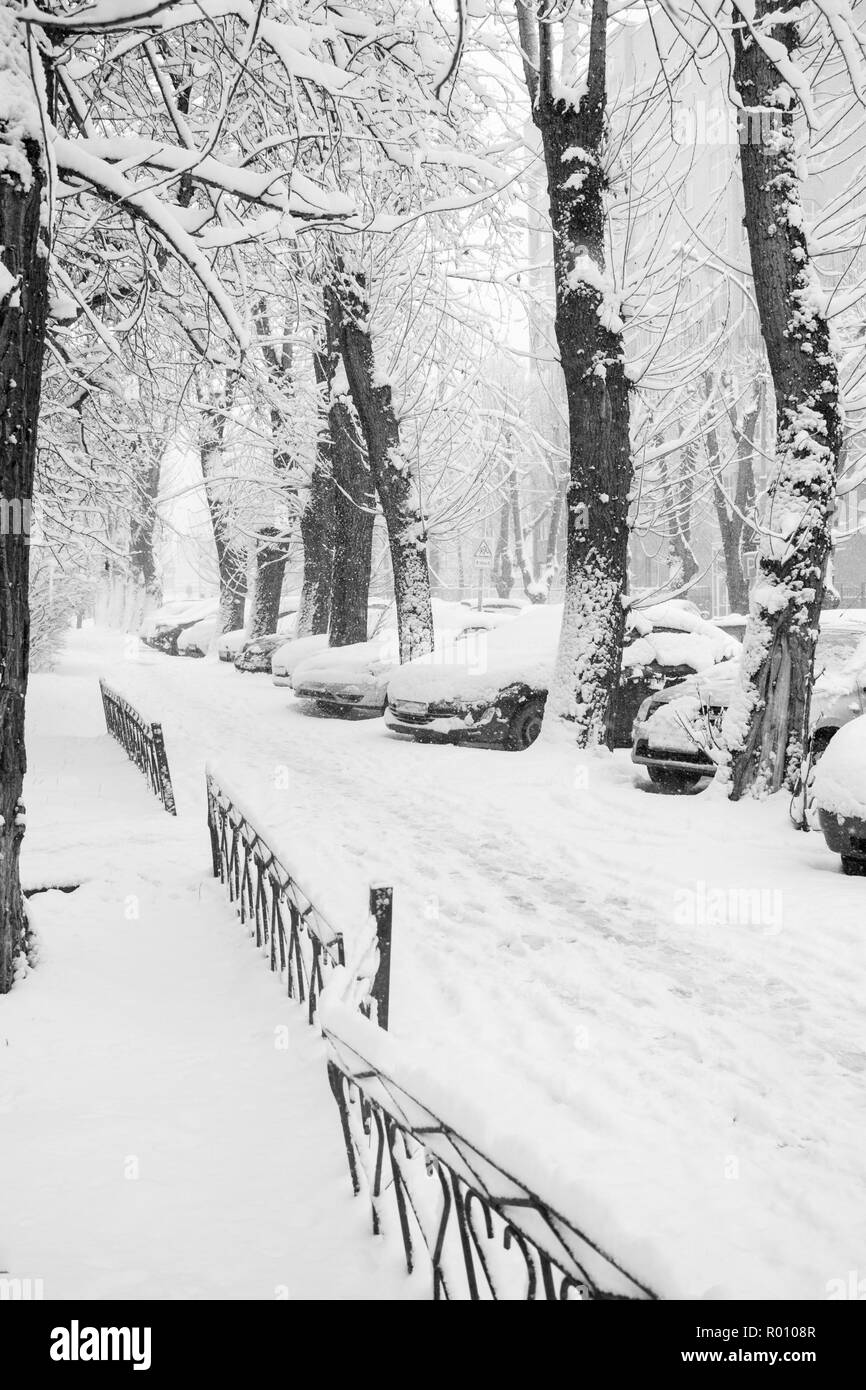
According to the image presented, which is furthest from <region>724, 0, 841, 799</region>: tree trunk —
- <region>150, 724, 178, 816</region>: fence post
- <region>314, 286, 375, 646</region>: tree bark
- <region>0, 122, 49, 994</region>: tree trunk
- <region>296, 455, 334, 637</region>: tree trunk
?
<region>296, 455, 334, 637</region>: tree trunk

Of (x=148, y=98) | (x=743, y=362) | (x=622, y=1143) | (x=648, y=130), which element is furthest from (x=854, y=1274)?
(x=743, y=362)

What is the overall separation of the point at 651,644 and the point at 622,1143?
11.0 meters

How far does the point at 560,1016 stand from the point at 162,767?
18.9 ft

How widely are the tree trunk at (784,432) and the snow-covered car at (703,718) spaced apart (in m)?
0.57

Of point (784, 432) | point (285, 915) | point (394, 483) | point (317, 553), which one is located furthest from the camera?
point (317, 553)

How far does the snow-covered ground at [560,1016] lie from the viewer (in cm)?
298

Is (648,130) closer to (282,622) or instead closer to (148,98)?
(148,98)

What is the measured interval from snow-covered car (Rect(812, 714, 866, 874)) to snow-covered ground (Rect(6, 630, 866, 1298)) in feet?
0.70

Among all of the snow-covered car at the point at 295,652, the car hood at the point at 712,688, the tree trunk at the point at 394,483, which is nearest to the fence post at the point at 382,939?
the car hood at the point at 712,688

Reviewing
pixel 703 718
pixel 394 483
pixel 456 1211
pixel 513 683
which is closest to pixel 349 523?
pixel 394 483

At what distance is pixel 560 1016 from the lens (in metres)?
4.61

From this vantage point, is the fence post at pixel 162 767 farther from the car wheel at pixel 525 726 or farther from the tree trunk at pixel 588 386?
the car wheel at pixel 525 726

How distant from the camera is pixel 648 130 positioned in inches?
576

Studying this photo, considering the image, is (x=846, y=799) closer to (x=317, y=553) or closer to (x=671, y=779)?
(x=671, y=779)
